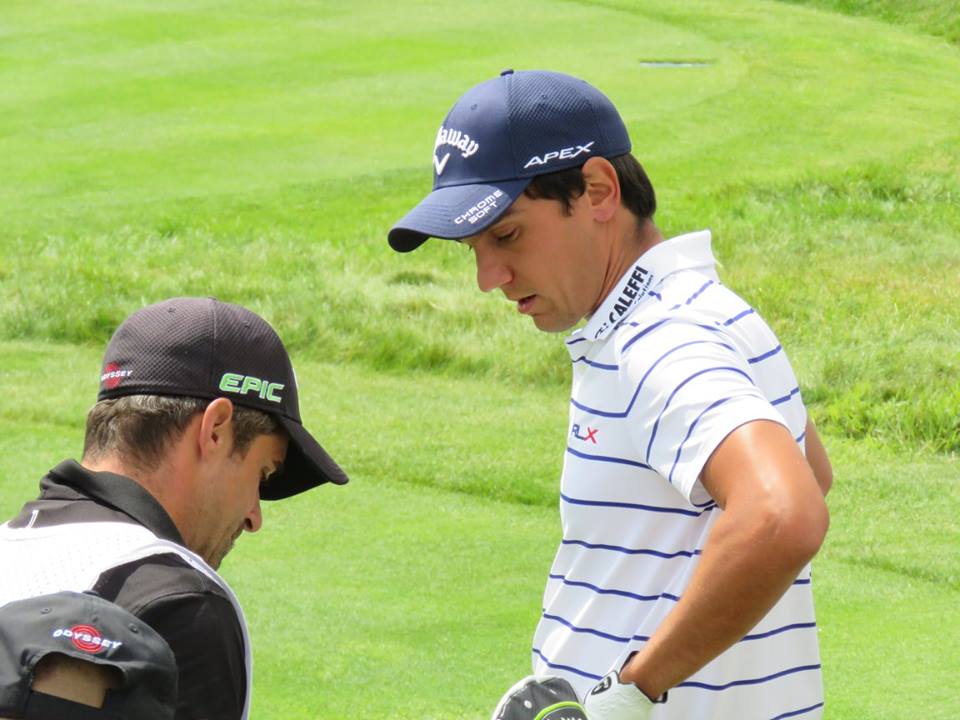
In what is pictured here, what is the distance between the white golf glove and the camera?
238cm

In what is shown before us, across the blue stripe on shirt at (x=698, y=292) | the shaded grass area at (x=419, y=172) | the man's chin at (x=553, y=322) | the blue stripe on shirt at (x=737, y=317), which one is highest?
the blue stripe on shirt at (x=698, y=292)

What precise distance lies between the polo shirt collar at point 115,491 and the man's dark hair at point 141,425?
7 centimetres

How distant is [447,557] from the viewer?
6023mm

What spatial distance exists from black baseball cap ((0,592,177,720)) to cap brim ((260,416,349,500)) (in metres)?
0.80

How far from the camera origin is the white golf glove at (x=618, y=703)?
7.82 feet

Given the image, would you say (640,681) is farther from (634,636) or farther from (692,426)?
(692,426)

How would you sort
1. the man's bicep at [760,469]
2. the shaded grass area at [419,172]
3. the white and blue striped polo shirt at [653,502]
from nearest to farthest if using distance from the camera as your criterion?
the man's bicep at [760,469]
the white and blue striped polo shirt at [653,502]
the shaded grass area at [419,172]

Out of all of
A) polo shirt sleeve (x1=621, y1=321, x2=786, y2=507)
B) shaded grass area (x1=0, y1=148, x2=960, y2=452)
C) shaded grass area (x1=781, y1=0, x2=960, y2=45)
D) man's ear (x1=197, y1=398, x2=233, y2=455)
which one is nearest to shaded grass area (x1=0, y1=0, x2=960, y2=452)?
shaded grass area (x1=0, y1=148, x2=960, y2=452)

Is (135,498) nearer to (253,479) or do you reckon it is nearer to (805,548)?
(253,479)

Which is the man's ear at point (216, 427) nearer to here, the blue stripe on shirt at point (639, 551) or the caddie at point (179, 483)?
the caddie at point (179, 483)

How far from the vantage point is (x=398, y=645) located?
5207 mm

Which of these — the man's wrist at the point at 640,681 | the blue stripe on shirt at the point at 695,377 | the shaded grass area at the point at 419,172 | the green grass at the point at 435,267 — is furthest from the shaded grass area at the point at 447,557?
the blue stripe on shirt at the point at 695,377

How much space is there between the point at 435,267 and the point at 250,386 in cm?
868

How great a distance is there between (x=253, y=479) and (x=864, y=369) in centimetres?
638
